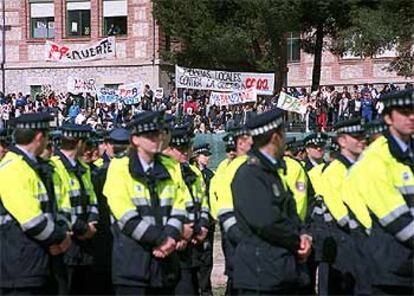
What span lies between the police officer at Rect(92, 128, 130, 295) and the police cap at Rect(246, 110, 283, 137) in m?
2.33

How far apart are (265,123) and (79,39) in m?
41.5

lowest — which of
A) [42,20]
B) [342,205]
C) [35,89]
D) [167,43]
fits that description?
[35,89]

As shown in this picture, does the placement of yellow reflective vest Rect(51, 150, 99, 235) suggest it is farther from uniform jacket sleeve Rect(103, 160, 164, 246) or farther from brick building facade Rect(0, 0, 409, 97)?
brick building facade Rect(0, 0, 409, 97)

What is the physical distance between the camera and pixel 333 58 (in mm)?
52281

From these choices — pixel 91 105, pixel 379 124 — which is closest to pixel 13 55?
pixel 91 105

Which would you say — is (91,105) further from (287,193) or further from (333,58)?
(287,193)

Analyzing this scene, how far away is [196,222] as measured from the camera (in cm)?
848

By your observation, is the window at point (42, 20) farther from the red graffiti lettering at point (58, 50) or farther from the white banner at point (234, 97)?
the white banner at point (234, 97)

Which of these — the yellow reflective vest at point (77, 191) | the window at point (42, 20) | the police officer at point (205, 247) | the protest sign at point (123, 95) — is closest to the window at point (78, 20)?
the window at point (42, 20)

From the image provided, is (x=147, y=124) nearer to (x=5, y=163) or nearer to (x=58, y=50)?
(x=5, y=163)

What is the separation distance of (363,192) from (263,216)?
2.63 feet

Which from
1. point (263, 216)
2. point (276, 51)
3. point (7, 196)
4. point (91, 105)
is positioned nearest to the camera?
point (263, 216)

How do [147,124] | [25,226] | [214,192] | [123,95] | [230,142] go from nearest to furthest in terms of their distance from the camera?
[25,226] → [147,124] → [214,192] → [230,142] → [123,95]

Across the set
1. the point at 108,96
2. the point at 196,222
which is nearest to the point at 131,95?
the point at 108,96
